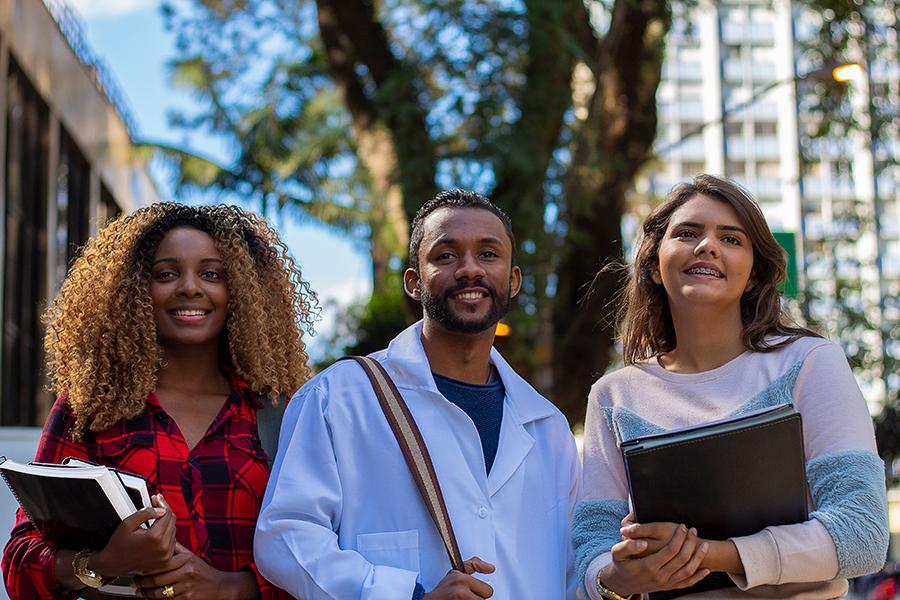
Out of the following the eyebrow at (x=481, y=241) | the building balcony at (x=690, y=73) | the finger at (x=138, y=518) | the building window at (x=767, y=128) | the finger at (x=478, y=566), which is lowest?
the finger at (x=478, y=566)

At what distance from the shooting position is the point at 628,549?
3.61 metres

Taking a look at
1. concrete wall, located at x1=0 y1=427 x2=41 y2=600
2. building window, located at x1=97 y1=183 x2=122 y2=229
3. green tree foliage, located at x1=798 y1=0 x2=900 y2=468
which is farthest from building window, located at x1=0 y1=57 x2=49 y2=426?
concrete wall, located at x1=0 y1=427 x2=41 y2=600

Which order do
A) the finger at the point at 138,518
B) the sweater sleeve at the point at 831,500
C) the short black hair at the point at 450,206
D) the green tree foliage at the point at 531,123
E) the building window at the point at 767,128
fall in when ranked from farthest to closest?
the building window at the point at 767,128
the green tree foliage at the point at 531,123
the short black hair at the point at 450,206
the finger at the point at 138,518
the sweater sleeve at the point at 831,500

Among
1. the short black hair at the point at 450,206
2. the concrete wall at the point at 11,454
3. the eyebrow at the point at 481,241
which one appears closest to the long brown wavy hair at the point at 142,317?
the concrete wall at the point at 11,454

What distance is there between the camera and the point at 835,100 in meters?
15.4

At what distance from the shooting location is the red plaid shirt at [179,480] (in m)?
4.14

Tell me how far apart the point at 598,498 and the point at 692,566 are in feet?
2.07

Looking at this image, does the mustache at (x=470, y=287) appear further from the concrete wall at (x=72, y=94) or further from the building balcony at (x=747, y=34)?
the building balcony at (x=747, y=34)

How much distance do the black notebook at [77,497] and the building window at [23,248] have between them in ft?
43.9

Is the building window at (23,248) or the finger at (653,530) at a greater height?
the building window at (23,248)

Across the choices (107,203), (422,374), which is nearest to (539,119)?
(422,374)

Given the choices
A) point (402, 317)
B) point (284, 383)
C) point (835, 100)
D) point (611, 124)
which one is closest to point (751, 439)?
point (284, 383)

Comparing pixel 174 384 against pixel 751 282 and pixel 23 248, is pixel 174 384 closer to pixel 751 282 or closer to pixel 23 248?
pixel 751 282

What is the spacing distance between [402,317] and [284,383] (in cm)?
1357
